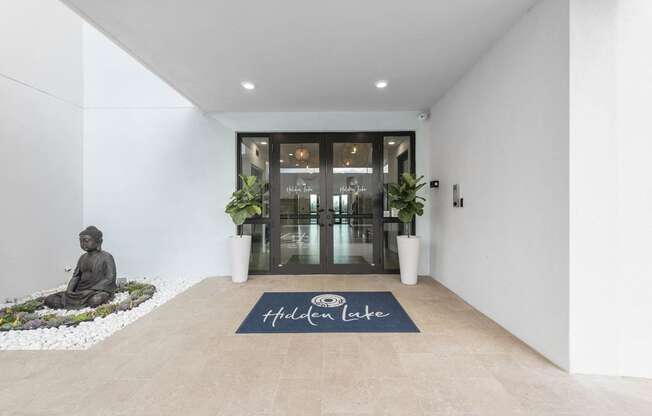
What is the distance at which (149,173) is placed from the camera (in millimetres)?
5000

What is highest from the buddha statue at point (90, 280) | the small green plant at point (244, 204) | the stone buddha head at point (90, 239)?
the small green plant at point (244, 204)

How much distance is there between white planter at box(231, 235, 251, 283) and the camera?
4.68 metres

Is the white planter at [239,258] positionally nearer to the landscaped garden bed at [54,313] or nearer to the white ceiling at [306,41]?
the landscaped garden bed at [54,313]

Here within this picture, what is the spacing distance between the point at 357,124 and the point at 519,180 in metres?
2.99

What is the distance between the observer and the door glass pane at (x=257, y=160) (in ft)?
17.1

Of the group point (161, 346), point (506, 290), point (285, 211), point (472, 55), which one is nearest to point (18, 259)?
point (161, 346)

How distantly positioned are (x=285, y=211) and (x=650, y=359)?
4.62 m

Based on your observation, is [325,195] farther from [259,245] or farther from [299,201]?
[259,245]

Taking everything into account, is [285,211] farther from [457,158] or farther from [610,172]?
[610,172]

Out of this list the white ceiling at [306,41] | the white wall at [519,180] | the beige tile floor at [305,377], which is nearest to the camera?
the beige tile floor at [305,377]

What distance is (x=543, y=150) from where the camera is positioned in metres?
2.33

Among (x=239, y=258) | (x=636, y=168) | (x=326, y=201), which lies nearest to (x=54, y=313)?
(x=239, y=258)

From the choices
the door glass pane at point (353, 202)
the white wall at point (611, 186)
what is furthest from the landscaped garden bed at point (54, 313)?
the white wall at point (611, 186)

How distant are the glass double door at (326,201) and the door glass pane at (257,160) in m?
0.14
